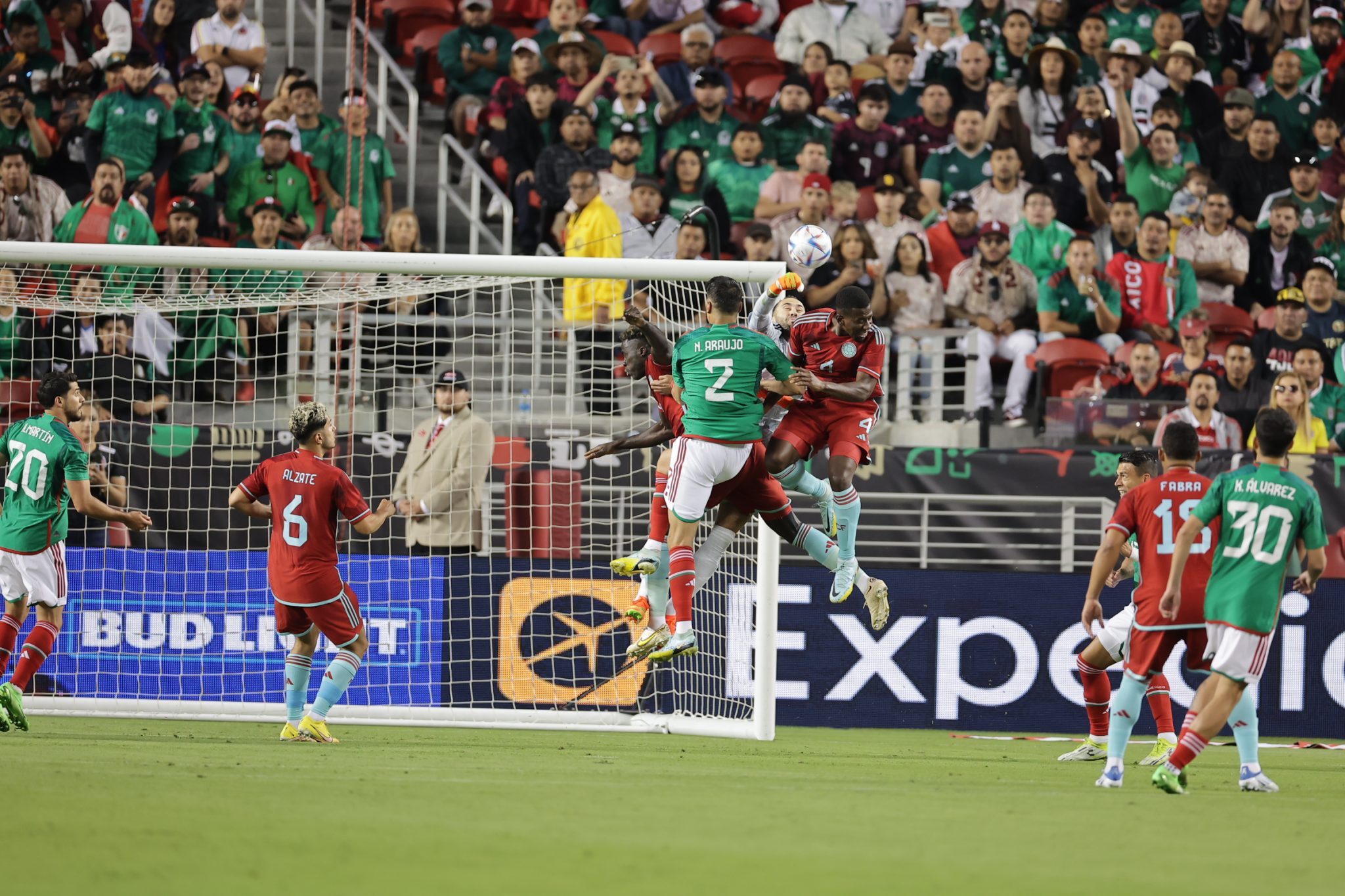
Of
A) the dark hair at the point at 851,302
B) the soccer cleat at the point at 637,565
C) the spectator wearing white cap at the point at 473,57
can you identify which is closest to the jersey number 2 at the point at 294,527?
the soccer cleat at the point at 637,565

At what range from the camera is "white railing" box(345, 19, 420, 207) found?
55.7 ft

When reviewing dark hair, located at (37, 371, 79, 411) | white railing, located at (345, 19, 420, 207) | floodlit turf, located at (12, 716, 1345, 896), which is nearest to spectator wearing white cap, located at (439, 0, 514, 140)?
white railing, located at (345, 19, 420, 207)

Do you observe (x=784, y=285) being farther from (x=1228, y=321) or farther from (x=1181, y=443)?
(x=1228, y=321)

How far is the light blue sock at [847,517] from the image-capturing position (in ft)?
34.9

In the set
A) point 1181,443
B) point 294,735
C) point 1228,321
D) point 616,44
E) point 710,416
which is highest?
point 616,44

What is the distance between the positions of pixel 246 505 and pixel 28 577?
5.67ft

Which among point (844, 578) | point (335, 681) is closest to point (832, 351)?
point (844, 578)

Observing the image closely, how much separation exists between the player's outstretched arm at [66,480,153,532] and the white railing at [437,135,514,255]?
19.1 feet

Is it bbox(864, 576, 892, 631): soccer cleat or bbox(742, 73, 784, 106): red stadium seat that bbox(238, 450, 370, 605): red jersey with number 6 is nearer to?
bbox(864, 576, 892, 631): soccer cleat

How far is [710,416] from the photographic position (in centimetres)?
1005

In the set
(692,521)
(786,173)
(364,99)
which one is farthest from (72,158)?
(692,521)

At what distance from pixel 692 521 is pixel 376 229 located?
722cm

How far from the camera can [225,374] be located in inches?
543

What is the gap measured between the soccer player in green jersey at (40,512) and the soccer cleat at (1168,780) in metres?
6.47
